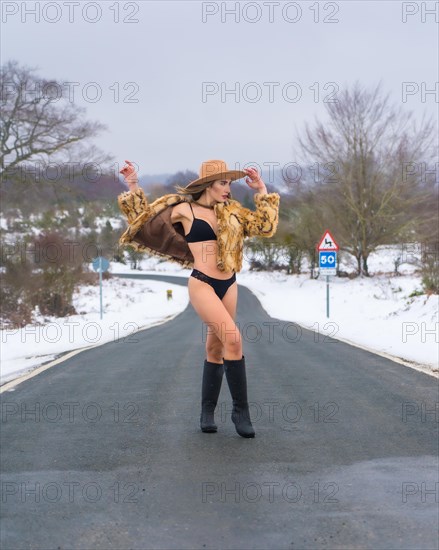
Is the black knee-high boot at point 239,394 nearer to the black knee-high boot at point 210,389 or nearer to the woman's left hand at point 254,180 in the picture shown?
the black knee-high boot at point 210,389

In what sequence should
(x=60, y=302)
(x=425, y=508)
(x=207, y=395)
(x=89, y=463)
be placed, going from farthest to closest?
(x=60, y=302)
(x=207, y=395)
(x=89, y=463)
(x=425, y=508)

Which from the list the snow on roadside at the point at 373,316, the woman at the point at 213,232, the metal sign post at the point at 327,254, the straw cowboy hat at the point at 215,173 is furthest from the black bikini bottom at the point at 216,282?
the metal sign post at the point at 327,254

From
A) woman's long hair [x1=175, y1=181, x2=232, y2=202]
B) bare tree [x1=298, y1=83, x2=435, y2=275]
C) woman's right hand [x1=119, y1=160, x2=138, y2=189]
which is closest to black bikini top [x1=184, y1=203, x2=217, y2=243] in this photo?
woman's long hair [x1=175, y1=181, x2=232, y2=202]

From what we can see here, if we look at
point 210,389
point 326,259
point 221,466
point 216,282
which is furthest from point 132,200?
point 326,259

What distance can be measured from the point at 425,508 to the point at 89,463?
1.99m

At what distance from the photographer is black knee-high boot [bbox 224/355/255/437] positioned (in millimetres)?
4398

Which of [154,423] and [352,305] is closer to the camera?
[154,423]

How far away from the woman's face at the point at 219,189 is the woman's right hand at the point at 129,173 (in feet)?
1.74

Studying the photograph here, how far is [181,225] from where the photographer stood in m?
4.56

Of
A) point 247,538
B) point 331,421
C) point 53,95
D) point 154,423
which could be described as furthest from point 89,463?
point 53,95

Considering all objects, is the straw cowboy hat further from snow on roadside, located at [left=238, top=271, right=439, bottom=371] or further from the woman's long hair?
snow on roadside, located at [left=238, top=271, right=439, bottom=371]

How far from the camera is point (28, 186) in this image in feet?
79.5

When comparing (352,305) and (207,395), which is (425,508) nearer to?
(207,395)

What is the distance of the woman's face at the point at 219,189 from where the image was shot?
14.4 feet
